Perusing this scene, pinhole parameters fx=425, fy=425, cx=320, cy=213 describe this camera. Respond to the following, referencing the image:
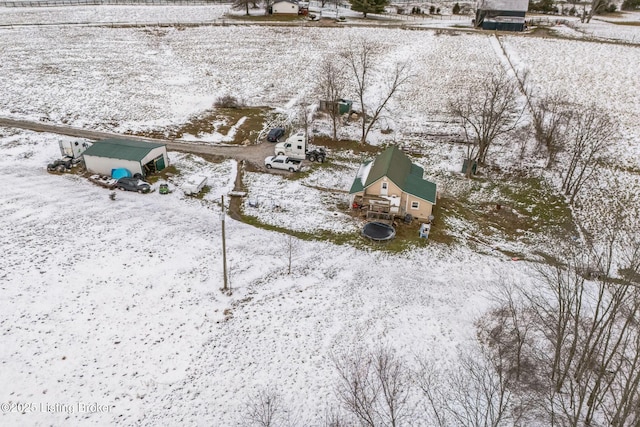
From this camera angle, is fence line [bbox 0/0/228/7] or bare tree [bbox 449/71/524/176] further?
fence line [bbox 0/0/228/7]

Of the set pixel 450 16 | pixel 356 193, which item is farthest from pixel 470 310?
pixel 450 16

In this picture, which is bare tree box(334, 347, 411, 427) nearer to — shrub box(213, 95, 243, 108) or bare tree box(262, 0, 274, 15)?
shrub box(213, 95, 243, 108)

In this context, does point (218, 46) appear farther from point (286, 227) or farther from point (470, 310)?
point (470, 310)

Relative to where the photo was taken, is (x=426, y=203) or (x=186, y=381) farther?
(x=426, y=203)

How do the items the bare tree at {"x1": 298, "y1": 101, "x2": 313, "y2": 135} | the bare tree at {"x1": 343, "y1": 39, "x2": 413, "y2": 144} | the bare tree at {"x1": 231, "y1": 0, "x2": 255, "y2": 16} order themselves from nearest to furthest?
the bare tree at {"x1": 298, "y1": 101, "x2": 313, "y2": 135}
the bare tree at {"x1": 343, "y1": 39, "x2": 413, "y2": 144}
the bare tree at {"x1": 231, "y1": 0, "x2": 255, "y2": 16}

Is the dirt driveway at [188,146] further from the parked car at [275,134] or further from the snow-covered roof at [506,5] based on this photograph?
the snow-covered roof at [506,5]

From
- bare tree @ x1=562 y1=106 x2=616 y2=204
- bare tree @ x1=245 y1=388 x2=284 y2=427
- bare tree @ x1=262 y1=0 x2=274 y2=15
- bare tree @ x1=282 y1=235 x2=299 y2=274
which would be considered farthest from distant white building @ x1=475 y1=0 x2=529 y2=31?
bare tree @ x1=245 y1=388 x2=284 y2=427

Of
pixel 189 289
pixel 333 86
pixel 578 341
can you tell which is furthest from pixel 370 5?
pixel 578 341
